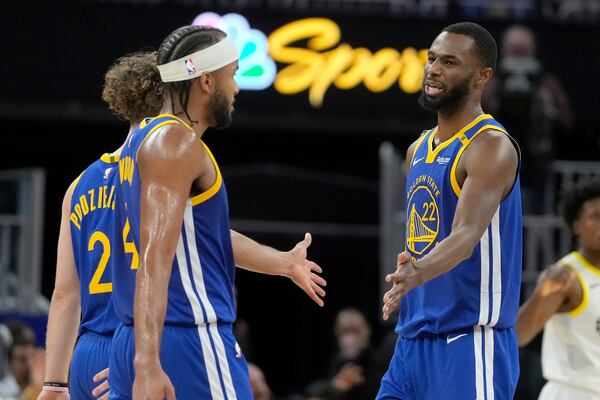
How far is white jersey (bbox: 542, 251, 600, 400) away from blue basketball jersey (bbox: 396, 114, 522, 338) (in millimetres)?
1814

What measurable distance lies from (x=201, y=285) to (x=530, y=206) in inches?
266

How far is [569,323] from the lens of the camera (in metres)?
7.76

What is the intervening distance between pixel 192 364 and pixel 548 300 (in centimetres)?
318

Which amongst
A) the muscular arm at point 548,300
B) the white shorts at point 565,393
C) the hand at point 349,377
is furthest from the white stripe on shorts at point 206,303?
the hand at point 349,377

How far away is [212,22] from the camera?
14938 mm

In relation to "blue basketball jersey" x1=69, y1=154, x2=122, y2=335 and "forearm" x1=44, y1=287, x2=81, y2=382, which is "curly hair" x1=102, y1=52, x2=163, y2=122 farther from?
"forearm" x1=44, y1=287, x2=81, y2=382

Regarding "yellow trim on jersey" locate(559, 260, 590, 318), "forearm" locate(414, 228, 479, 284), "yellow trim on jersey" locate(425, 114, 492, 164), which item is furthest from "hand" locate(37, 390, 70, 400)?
"yellow trim on jersey" locate(559, 260, 590, 318)

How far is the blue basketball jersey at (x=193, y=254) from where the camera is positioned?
201 inches

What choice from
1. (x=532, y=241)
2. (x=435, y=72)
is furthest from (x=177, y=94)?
(x=532, y=241)

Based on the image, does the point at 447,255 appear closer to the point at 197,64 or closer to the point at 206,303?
the point at 206,303

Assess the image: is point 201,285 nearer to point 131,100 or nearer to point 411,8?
point 131,100

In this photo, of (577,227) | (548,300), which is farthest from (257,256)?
(577,227)

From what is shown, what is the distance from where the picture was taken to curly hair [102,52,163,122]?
6.14 m

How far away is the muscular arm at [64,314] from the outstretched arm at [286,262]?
814 millimetres
